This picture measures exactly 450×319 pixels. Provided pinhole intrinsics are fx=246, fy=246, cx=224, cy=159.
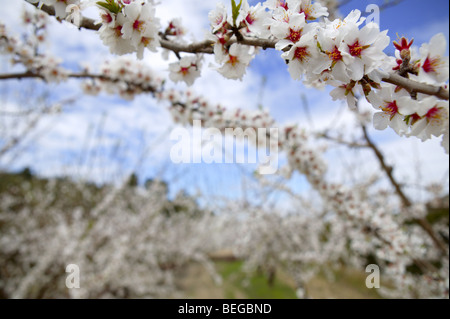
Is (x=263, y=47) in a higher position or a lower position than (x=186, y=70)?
lower

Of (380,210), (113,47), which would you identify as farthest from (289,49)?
(380,210)

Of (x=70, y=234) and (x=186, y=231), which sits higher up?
(x=186, y=231)

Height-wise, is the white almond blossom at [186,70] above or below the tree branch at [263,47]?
above

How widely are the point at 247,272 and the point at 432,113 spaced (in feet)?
33.6

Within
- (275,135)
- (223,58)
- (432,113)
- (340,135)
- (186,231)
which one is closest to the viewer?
(432,113)

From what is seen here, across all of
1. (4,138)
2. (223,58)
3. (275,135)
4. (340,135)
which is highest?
(4,138)

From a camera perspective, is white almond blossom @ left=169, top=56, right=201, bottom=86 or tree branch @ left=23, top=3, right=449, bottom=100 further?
white almond blossom @ left=169, top=56, right=201, bottom=86

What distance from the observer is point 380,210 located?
2.70 m

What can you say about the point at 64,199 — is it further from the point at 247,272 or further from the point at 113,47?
the point at 113,47

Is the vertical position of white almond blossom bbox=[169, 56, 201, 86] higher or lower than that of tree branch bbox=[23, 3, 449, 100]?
higher

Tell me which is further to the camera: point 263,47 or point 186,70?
point 186,70

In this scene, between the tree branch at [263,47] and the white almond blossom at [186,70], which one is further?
the white almond blossom at [186,70]

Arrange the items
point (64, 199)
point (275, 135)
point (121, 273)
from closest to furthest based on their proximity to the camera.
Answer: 1. point (275, 135)
2. point (121, 273)
3. point (64, 199)
